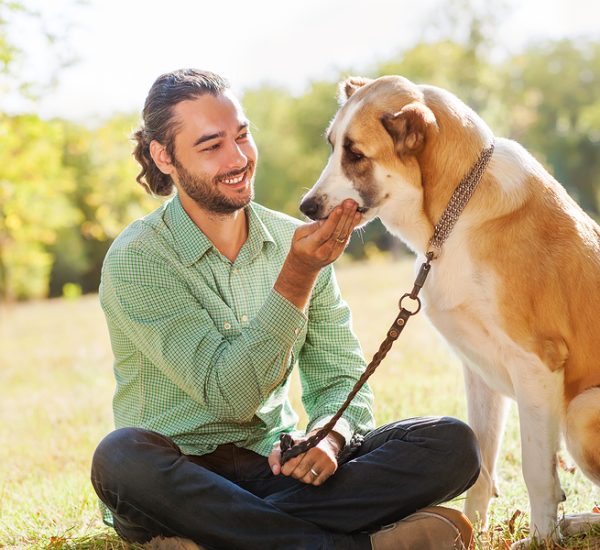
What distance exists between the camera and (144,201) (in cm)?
2097

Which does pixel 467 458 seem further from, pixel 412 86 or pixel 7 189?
pixel 7 189

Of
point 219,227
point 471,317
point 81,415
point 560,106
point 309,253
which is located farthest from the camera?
point 560,106

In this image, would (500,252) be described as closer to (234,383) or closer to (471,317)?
(471,317)

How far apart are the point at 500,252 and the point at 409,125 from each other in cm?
58

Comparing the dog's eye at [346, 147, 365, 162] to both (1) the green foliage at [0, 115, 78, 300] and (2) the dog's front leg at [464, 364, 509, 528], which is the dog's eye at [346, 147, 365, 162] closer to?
(2) the dog's front leg at [464, 364, 509, 528]

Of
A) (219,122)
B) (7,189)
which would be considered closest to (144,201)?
(7,189)

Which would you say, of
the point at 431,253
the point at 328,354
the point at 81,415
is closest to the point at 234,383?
the point at 328,354

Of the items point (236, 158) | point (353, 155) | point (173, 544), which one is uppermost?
point (353, 155)

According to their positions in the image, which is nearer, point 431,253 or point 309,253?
point 309,253

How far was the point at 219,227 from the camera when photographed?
360 cm

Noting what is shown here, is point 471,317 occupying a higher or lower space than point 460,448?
higher

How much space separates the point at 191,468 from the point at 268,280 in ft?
2.96

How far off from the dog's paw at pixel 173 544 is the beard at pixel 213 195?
4.21ft

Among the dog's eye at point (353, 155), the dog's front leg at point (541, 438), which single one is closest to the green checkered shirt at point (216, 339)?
the dog's eye at point (353, 155)
